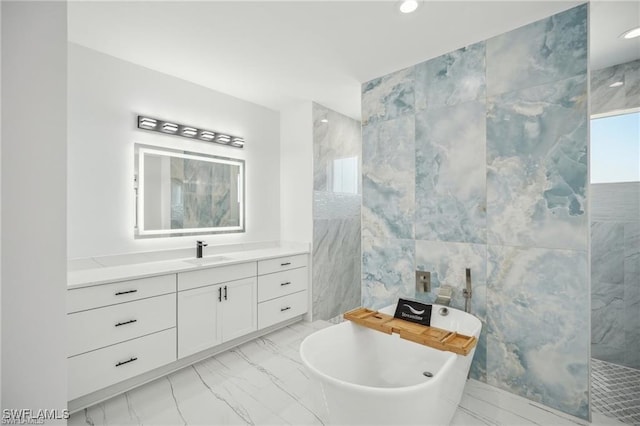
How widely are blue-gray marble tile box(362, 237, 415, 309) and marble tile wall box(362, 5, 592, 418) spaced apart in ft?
0.04

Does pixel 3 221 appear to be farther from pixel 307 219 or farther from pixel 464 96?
pixel 307 219

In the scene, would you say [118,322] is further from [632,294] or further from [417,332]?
[632,294]

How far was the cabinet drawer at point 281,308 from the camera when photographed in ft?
9.73

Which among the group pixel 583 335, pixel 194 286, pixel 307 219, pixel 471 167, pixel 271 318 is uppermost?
pixel 471 167

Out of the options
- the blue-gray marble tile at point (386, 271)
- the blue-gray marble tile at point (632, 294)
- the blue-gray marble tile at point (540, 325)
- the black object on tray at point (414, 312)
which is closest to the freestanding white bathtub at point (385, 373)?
the black object on tray at point (414, 312)

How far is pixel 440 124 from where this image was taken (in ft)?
8.09

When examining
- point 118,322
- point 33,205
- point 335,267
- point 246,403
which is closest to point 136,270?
point 118,322

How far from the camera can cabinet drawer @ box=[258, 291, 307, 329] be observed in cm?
296

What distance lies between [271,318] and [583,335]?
2450mm

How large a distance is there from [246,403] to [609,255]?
9.36 feet

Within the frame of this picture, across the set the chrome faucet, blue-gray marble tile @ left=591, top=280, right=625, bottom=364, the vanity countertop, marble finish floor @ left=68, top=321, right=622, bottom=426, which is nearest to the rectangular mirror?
the vanity countertop

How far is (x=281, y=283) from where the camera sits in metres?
3.16

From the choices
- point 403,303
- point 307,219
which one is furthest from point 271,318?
point 403,303

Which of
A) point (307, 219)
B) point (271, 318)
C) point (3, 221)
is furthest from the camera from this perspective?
point (307, 219)
